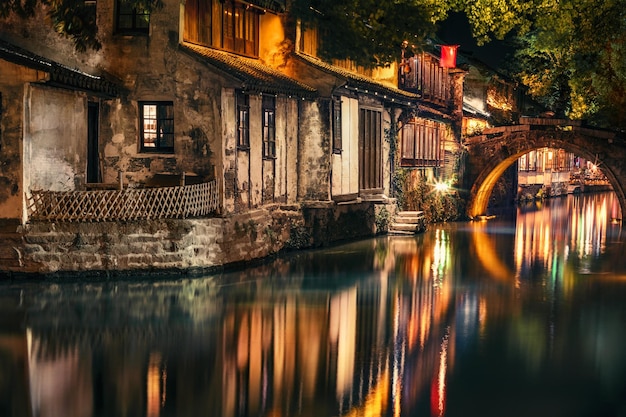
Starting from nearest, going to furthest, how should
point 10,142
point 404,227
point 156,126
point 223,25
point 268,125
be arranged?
point 10,142
point 156,126
point 223,25
point 268,125
point 404,227

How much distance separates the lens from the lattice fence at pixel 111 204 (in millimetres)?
26359

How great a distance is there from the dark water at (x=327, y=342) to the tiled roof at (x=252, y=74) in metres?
5.77

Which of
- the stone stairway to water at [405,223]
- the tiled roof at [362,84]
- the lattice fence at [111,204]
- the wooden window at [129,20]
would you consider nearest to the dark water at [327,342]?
the lattice fence at [111,204]

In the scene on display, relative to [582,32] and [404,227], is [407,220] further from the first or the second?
[582,32]

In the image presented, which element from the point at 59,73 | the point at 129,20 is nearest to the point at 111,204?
the point at 59,73

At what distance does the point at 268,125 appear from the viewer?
107 feet

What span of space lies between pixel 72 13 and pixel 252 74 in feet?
20.3

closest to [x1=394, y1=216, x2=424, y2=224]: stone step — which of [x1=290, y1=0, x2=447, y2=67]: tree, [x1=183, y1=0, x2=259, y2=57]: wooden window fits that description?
[x1=290, y1=0, x2=447, y2=67]: tree

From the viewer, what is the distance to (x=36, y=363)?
16.8 metres

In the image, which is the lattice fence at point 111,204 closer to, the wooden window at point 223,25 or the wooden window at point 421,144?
the wooden window at point 223,25

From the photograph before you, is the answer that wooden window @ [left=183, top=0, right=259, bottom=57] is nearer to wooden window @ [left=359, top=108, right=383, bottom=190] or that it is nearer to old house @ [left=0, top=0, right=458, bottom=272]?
old house @ [left=0, top=0, right=458, bottom=272]

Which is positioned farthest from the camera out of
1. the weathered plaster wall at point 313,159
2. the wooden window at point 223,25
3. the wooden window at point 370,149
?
the wooden window at point 370,149

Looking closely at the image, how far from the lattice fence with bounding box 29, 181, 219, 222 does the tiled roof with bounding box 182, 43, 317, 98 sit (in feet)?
13.7

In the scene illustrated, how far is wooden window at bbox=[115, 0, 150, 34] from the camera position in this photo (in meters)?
29.8
